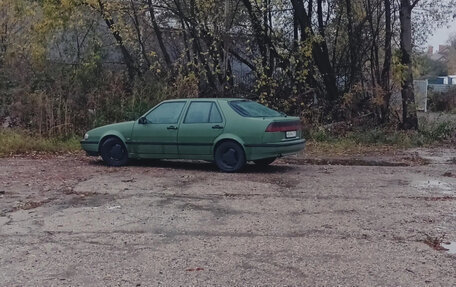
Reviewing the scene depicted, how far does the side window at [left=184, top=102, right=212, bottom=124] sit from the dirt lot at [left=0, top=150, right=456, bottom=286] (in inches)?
45.0

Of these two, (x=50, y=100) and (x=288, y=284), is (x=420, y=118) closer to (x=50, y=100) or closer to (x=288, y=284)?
(x=50, y=100)

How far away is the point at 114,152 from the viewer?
1309 centimetres

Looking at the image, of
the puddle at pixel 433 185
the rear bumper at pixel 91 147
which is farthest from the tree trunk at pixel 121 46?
the puddle at pixel 433 185

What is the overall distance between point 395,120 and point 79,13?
11077 mm

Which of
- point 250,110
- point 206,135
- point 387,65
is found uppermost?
point 387,65

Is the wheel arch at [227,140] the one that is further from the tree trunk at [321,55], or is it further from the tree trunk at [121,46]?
the tree trunk at [321,55]

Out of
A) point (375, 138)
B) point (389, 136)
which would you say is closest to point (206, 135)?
point (375, 138)

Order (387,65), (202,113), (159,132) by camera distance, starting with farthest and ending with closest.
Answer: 1. (387,65)
2. (159,132)
3. (202,113)

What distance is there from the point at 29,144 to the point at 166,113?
16.8ft

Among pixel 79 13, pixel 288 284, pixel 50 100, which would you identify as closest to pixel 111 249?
pixel 288 284

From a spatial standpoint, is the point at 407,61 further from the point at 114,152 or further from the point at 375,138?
the point at 114,152

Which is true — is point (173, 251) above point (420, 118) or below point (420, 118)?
below

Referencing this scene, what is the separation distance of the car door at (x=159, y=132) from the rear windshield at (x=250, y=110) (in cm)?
117

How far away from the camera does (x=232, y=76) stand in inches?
806
